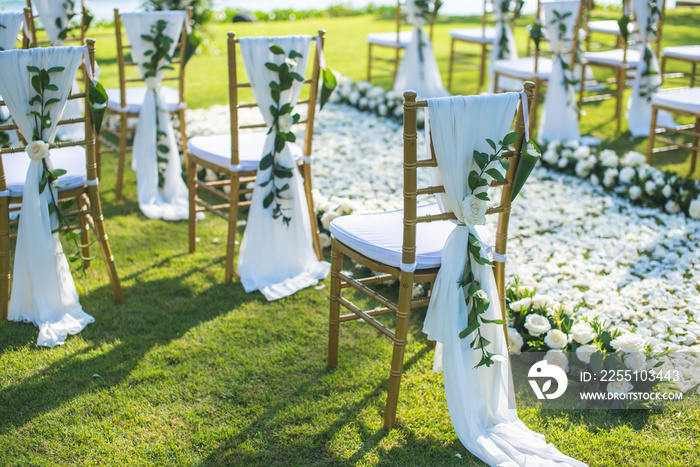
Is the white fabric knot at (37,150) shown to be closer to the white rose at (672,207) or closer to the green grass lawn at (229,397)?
the green grass lawn at (229,397)

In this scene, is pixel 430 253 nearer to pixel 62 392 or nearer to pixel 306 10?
pixel 62 392


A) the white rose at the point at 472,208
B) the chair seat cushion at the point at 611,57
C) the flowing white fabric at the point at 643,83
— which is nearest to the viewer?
the white rose at the point at 472,208

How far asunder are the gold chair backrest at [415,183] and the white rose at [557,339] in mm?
370

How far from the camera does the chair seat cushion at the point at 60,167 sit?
263cm

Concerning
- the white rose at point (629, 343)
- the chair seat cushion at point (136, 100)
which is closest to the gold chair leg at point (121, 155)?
the chair seat cushion at point (136, 100)

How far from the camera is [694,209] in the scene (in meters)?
3.54

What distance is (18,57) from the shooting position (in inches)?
90.4

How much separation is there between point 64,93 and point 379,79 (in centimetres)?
538

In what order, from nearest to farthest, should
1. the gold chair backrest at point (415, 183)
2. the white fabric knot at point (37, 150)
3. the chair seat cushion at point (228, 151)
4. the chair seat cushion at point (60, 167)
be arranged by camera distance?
the gold chair backrest at point (415, 183) < the white fabric knot at point (37, 150) < the chair seat cushion at point (60, 167) < the chair seat cushion at point (228, 151)

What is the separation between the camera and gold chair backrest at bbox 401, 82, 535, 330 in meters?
1.81

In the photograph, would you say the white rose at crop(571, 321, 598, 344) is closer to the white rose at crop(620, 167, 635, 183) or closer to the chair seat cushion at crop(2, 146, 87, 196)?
the white rose at crop(620, 167, 635, 183)

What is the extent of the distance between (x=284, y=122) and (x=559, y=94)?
2.80 meters

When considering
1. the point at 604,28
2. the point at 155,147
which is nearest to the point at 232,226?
the point at 155,147

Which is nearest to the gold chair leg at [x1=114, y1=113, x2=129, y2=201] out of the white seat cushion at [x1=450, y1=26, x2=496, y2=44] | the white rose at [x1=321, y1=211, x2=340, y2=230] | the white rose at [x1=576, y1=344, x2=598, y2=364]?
the white rose at [x1=321, y1=211, x2=340, y2=230]
